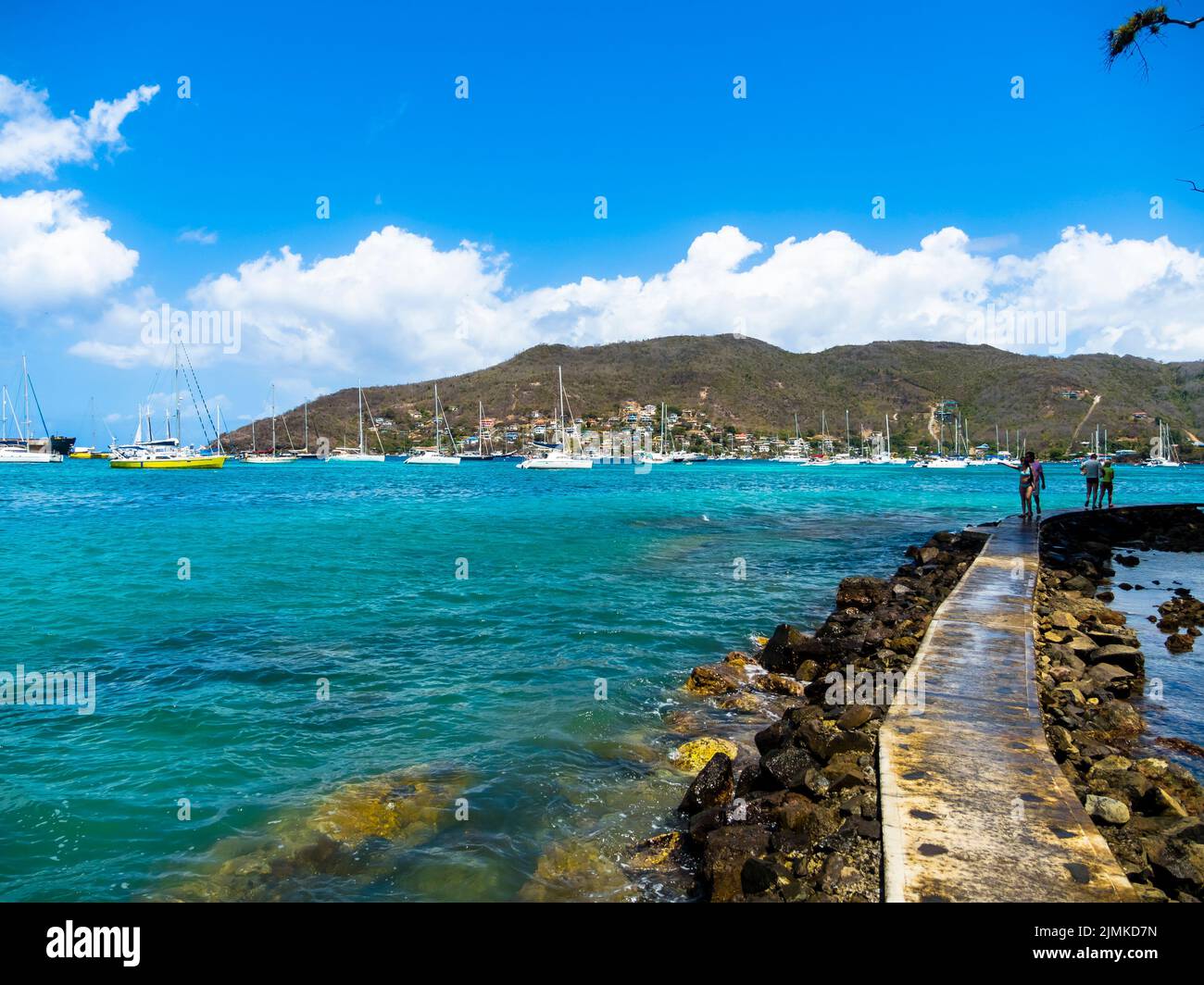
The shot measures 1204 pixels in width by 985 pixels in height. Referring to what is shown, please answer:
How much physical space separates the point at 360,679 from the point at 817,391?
544 ft

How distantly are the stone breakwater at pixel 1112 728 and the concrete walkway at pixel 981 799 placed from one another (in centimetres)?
37

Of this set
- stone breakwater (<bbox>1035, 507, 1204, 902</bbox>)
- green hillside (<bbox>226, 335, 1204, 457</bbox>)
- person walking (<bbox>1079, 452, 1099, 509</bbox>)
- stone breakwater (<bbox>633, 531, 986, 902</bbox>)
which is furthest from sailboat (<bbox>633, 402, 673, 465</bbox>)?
stone breakwater (<bbox>633, 531, 986, 902</bbox>)

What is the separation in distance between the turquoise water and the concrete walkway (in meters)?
2.42

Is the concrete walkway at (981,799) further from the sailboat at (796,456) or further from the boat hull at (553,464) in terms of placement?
the sailboat at (796,456)

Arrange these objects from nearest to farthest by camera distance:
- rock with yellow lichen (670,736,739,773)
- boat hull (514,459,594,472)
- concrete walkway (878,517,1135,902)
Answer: concrete walkway (878,517,1135,902) < rock with yellow lichen (670,736,739,773) < boat hull (514,459,594,472)

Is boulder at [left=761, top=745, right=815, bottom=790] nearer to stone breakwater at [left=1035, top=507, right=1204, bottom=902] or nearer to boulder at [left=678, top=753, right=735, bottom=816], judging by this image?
boulder at [left=678, top=753, right=735, bottom=816]

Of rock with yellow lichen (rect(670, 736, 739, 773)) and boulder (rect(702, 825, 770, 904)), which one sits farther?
rock with yellow lichen (rect(670, 736, 739, 773))

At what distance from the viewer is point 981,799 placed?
4953mm

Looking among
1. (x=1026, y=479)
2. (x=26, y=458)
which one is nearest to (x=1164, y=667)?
(x=1026, y=479)

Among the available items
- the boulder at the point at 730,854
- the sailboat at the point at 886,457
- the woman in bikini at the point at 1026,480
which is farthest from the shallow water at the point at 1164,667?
the sailboat at the point at 886,457

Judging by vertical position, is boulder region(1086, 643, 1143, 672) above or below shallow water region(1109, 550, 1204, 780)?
above

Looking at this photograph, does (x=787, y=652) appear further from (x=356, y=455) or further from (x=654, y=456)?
(x=356, y=455)

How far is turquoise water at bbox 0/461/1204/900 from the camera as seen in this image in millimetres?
6266

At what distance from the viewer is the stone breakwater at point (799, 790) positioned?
4.70 metres
